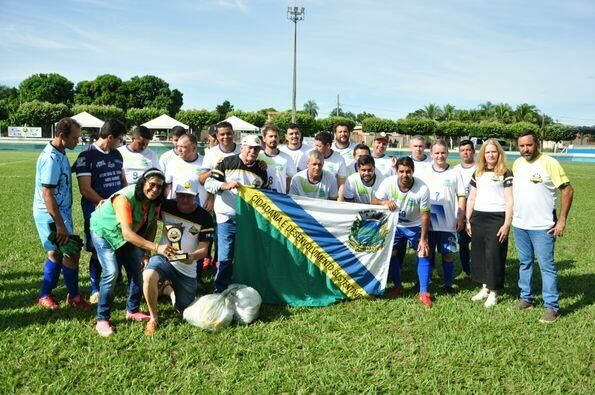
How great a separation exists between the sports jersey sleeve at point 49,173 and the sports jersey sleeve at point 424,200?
409 cm

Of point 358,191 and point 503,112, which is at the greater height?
point 503,112

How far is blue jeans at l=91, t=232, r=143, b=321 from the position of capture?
4.41 meters

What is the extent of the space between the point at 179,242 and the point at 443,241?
335 centimetres

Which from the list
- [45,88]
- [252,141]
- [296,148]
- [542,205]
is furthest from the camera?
[45,88]

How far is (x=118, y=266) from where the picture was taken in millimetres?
4504

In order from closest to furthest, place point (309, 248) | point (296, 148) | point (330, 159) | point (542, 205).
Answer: point (542, 205) → point (309, 248) → point (330, 159) → point (296, 148)

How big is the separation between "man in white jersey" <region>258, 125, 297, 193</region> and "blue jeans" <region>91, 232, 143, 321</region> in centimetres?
195

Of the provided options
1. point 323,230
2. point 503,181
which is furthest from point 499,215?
point 323,230

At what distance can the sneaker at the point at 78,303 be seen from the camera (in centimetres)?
501

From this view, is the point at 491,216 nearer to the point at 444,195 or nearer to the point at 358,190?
the point at 444,195

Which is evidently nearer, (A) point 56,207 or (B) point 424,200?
(A) point 56,207

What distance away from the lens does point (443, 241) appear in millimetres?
5875

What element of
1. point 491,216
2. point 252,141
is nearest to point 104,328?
point 252,141

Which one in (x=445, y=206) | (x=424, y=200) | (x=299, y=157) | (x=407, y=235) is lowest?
(x=407, y=235)
